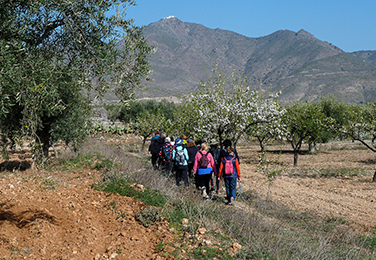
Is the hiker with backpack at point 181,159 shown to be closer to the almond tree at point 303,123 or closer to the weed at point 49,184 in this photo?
the weed at point 49,184

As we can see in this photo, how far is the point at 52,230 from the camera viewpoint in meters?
6.38

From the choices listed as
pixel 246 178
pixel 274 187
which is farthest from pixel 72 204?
pixel 246 178

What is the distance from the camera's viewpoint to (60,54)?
6.38 meters

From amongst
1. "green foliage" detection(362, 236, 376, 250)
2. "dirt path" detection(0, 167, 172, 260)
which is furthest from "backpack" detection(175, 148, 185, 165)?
"green foliage" detection(362, 236, 376, 250)

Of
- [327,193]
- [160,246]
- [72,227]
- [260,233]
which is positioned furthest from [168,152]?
[327,193]

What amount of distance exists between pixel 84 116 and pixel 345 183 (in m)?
14.9

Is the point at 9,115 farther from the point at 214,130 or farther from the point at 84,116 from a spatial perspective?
the point at 214,130

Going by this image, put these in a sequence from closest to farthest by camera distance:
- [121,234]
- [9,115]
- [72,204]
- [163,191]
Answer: [121,234], [72,204], [163,191], [9,115]

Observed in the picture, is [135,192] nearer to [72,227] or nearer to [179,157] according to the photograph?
[72,227]

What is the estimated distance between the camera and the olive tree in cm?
505

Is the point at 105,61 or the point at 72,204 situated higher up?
the point at 105,61

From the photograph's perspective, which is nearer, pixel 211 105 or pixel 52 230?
pixel 52 230

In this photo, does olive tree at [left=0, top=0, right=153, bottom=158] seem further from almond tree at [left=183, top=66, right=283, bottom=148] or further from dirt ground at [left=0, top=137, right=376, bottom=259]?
almond tree at [left=183, top=66, right=283, bottom=148]

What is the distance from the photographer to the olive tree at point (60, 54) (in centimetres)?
505
